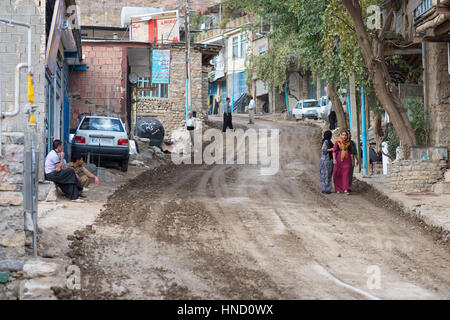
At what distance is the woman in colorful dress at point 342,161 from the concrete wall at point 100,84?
12.3 m

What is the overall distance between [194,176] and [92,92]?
8.55m

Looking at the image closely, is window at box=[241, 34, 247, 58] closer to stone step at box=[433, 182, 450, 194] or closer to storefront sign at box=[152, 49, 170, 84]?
storefront sign at box=[152, 49, 170, 84]

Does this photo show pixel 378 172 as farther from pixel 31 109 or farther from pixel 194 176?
pixel 31 109

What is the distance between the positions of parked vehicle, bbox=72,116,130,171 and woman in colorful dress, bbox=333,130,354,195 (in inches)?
256

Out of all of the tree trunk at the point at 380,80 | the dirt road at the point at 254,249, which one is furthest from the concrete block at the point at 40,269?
the tree trunk at the point at 380,80

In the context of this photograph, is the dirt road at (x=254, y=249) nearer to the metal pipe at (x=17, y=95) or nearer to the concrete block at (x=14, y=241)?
the concrete block at (x=14, y=241)

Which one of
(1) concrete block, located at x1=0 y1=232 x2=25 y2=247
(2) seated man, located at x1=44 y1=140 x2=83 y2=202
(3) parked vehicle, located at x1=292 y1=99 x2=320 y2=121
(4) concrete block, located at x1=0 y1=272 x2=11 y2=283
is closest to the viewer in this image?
(4) concrete block, located at x1=0 y1=272 x2=11 y2=283

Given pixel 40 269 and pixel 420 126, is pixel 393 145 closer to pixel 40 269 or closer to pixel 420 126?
pixel 420 126

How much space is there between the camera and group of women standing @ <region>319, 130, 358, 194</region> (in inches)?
589

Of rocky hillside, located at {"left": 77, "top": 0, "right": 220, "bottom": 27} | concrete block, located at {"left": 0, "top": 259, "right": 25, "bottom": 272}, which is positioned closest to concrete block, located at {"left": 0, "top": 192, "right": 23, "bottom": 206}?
concrete block, located at {"left": 0, "top": 259, "right": 25, "bottom": 272}

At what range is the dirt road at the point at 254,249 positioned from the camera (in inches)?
254

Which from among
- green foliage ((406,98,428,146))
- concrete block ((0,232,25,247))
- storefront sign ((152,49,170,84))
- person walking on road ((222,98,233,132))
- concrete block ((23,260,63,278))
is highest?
storefront sign ((152,49,170,84))

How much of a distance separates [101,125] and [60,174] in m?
6.05
